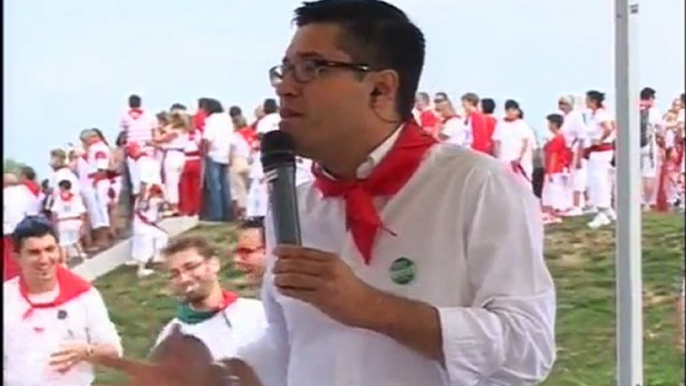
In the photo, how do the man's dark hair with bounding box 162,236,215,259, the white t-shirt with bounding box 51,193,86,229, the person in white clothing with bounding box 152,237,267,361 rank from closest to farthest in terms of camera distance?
the person in white clothing with bounding box 152,237,267,361 < the man's dark hair with bounding box 162,236,215,259 < the white t-shirt with bounding box 51,193,86,229

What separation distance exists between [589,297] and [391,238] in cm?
124

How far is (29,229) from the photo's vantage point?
2320mm

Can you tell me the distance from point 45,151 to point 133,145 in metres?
0.42

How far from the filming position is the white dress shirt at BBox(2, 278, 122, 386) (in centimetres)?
223

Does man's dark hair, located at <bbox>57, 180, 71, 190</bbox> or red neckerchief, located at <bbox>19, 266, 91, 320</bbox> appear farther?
man's dark hair, located at <bbox>57, 180, 71, 190</bbox>

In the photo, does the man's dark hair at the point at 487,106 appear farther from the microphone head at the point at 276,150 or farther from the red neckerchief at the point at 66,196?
the microphone head at the point at 276,150

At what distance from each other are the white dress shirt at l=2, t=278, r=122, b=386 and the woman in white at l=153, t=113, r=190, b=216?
476 millimetres

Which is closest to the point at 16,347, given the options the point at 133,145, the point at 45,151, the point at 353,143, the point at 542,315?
the point at 45,151

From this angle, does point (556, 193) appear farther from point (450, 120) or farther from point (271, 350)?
point (271, 350)

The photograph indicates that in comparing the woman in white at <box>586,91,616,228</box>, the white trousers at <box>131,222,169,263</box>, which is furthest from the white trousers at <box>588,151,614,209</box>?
the white trousers at <box>131,222,169,263</box>

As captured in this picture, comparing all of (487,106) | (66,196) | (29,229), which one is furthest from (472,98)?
(29,229)

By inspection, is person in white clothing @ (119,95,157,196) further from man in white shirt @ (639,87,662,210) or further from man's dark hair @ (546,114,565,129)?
man in white shirt @ (639,87,662,210)

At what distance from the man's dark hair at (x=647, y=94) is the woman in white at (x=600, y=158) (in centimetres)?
20

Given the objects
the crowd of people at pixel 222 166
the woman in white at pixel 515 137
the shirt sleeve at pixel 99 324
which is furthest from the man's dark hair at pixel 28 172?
the woman in white at pixel 515 137
